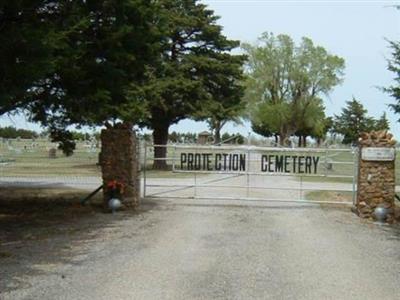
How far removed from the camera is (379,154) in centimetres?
1603

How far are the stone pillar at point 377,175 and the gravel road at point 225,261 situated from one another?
794mm

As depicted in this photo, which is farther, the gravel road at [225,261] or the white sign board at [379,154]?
the white sign board at [379,154]

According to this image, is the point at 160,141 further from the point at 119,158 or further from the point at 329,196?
the point at 119,158

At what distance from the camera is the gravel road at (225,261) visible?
7.88 metres

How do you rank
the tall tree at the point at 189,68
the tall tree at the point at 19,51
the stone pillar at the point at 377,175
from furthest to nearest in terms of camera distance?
the tall tree at the point at 189,68 < the stone pillar at the point at 377,175 < the tall tree at the point at 19,51

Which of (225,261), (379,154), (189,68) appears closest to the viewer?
(225,261)

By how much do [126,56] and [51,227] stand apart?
14.6 feet

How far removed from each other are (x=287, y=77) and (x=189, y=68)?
135 ft

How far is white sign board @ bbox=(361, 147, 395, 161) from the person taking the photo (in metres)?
16.0

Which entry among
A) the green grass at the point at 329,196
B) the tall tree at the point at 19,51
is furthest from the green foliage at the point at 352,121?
the tall tree at the point at 19,51

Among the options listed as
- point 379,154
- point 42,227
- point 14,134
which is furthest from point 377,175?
point 14,134

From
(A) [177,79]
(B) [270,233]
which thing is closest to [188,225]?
(B) [270,233]

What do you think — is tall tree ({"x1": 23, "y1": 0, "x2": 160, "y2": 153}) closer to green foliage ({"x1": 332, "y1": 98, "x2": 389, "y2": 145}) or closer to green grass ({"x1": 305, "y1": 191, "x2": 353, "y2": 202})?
green grass ({"x1": 305, "y1": 191, "x2": 353, "y2": 202})

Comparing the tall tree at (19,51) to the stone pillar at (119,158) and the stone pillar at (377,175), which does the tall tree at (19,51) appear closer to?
the stone pillar at (119,158)
